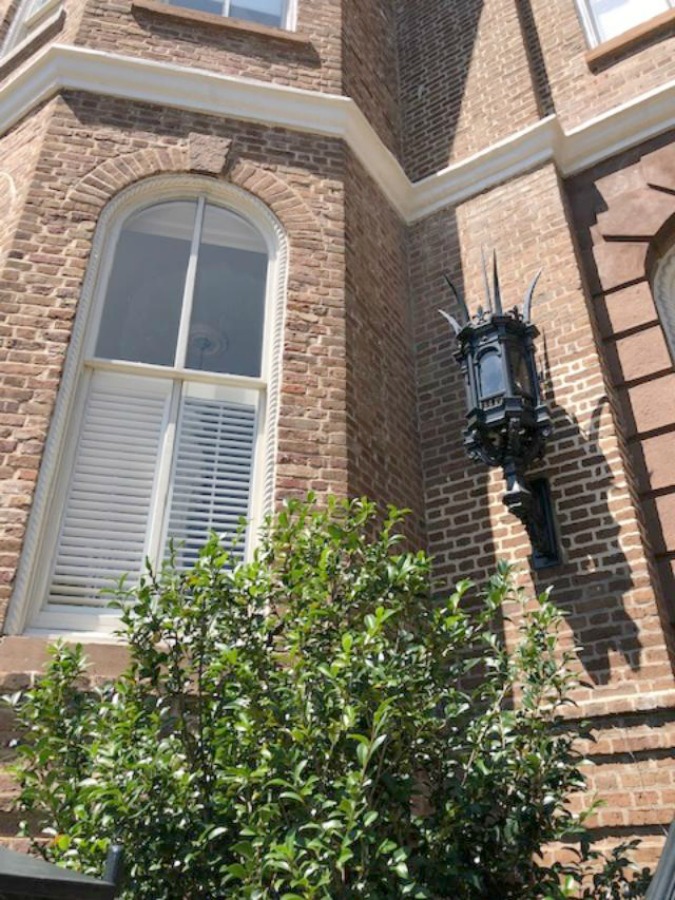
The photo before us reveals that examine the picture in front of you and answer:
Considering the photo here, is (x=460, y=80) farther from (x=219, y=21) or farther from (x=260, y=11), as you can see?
(x=219, y=21)

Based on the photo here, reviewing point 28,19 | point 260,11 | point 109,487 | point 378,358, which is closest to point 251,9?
point 260,11

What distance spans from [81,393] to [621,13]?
6931 millimetres

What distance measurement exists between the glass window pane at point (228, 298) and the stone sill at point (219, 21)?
7.28 ft

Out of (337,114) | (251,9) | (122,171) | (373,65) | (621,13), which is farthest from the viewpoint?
(373,65)

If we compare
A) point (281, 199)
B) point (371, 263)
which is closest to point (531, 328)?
point (371, 263)

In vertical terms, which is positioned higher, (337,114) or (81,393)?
(337,114)

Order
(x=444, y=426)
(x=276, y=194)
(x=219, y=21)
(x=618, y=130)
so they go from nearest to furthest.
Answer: (x=276, y=194), (x=444, y=426), (x=618, y=130), (x=219, y=21)

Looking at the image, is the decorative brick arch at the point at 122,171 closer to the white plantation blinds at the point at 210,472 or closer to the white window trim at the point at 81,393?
the white window trim at the point at 81,393

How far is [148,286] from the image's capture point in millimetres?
5629

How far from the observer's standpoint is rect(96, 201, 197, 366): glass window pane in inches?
209

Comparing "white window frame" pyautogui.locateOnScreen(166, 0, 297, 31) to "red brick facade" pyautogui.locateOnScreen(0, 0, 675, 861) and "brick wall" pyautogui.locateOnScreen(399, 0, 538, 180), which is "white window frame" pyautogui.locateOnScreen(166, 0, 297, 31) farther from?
"brick wall" pyautogui.locateOnScreen(399, 0, 538, 180)

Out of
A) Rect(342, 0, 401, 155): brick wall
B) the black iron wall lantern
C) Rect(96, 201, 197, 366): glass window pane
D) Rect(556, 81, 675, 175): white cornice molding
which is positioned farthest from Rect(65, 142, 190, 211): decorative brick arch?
Rect(556, 81, 675, 175): white cornice molding

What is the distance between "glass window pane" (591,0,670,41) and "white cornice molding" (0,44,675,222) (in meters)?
1.66

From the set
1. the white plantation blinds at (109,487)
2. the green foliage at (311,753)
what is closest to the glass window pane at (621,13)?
the white plantation blinds at (109,487)
